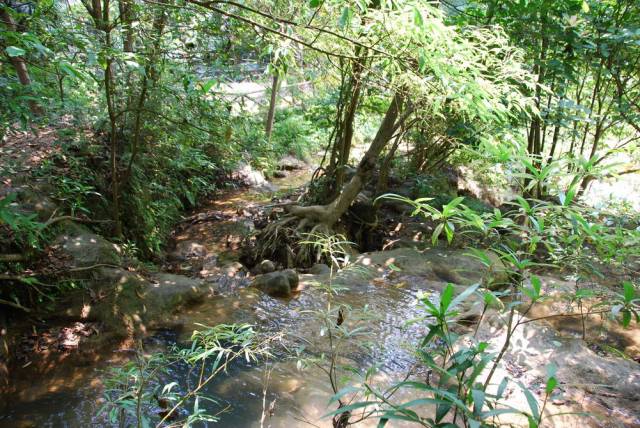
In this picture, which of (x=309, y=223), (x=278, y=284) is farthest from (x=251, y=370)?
(x=309, y=223)

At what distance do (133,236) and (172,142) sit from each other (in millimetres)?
1304

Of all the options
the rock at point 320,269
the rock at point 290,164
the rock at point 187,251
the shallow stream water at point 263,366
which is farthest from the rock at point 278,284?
the rock at point 290,164

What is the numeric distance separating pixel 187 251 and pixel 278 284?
2.14 m

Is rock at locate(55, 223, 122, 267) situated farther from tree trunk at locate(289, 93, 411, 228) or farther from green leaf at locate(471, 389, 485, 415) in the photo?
green leaf at locate(471, 389, 485, 415)

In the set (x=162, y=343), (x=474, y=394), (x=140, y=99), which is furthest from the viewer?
(x=140, y=99)

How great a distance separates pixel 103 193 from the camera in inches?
196

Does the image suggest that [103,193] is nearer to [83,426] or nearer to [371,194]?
[83,426]

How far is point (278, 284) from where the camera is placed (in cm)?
489

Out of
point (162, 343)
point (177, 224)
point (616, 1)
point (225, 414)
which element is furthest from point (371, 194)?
point (225, 414)

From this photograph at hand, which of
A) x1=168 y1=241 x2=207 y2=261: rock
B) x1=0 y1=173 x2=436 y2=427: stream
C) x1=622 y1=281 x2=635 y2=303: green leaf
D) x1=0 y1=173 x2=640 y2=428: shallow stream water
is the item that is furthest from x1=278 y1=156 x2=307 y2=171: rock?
x1=622 y1=281 x2=635 y2=303: green leaf

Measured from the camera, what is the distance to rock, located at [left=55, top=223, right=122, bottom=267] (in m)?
3.89

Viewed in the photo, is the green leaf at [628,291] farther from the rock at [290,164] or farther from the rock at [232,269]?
the rock at [290,164]

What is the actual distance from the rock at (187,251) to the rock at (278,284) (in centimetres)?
165

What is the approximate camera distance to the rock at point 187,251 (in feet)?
20.1
